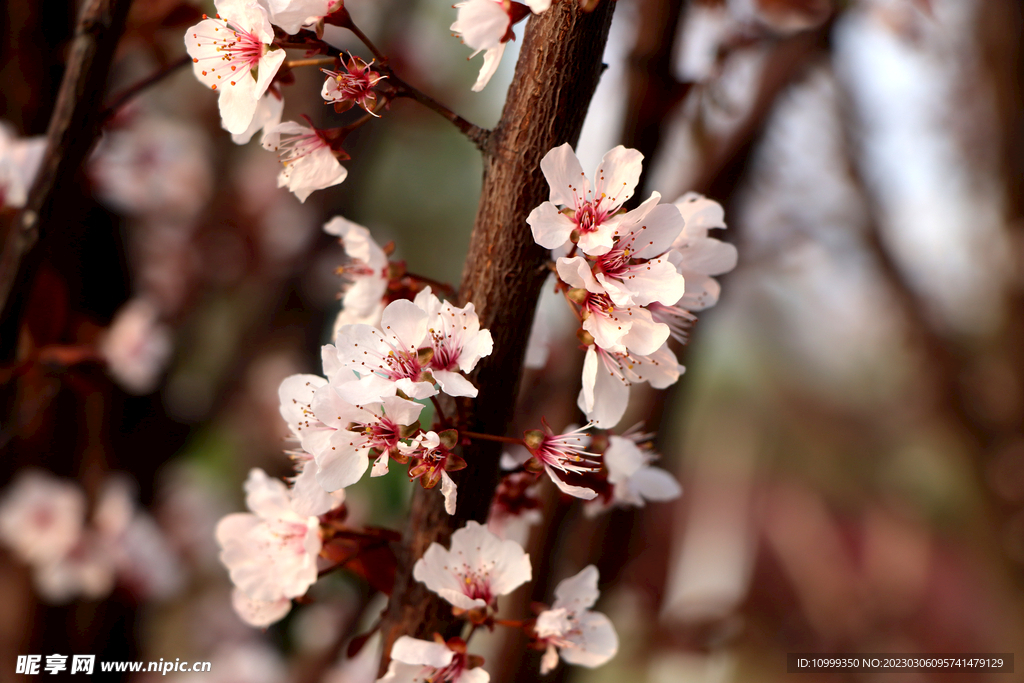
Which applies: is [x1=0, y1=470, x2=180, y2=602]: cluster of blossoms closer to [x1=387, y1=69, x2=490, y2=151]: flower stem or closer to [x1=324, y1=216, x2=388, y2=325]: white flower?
[x1=324, y1=216, x2=388, y2=325]: white flower

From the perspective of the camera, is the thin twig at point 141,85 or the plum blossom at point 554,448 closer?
the plum blossom at point 554,448

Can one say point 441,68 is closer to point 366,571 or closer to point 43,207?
point 43,207

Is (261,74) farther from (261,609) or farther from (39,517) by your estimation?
(39,517)

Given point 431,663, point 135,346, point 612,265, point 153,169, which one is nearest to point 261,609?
point 431,663

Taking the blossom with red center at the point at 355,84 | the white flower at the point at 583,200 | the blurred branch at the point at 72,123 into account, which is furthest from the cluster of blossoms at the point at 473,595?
the blurred branch at the point at 72,123

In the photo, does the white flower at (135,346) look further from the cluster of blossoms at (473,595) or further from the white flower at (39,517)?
the cluster of blossoms at (473,595)

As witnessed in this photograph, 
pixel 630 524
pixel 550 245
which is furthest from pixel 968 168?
pixel 550 245
